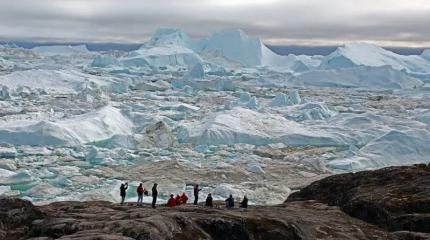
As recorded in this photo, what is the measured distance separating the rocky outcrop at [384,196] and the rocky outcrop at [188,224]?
0.52 meters

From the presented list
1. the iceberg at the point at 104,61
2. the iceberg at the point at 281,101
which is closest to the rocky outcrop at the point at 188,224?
the iceberg at the point at 281,101

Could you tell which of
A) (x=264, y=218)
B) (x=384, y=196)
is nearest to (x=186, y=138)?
(x=384, y=196)

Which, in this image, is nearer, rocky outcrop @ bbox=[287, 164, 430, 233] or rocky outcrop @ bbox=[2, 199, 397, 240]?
rocky outcrop @ bbox=[2, 199, 397, 240]

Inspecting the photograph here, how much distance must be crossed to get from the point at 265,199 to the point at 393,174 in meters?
12.5

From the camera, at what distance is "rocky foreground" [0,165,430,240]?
1155 cm

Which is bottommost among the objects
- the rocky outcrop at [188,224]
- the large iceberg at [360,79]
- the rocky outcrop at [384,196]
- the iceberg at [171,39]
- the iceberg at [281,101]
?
the large iceberg at [360,79]

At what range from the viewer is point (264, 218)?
45.4ft

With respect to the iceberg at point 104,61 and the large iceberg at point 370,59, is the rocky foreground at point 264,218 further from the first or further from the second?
the iceberg at point 104,61

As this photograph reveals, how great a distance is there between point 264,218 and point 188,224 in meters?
2.41

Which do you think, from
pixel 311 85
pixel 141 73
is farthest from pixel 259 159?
pixel 141 73

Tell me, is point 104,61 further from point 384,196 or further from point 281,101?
point 384,196

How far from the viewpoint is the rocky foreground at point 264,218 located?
11555 mm

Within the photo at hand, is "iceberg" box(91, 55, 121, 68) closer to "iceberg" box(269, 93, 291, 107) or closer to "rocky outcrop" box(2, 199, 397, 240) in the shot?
"iceberg" box(269, 93, 291, 107)

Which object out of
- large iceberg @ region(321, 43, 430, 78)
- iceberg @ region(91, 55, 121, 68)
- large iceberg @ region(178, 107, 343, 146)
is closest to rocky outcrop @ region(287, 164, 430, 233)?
large iceberg @ region(178, 107, 343, 146)
